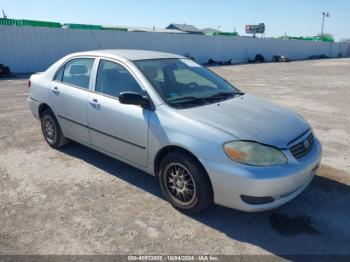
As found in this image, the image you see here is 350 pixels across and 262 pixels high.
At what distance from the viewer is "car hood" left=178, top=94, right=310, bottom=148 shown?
3.14 metres

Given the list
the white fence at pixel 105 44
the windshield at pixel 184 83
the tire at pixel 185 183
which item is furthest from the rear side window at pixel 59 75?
the white fence at pixel 105 44

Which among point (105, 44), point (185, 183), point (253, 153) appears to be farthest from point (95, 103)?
point (105, 44)

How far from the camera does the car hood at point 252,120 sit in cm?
314

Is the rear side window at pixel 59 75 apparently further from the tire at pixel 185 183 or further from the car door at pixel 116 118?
the tire at pixel 185 183

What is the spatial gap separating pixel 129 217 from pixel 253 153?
1.49 m

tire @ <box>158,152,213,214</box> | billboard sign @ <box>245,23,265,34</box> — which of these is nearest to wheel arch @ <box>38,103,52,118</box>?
tire @ <box>158,152,213,214</box>

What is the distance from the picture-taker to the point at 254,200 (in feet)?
9.86

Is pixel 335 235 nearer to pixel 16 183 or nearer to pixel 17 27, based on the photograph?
pixel 16 183

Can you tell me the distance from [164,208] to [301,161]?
1552 millimetres

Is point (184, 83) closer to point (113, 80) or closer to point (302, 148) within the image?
point (113, 80)

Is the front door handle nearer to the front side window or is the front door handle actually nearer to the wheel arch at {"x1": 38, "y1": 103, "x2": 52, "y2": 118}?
the front side window

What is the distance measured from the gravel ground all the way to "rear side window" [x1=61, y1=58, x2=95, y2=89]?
119cm

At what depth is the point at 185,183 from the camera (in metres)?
3.37

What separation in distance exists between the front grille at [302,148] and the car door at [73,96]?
2.67 m
